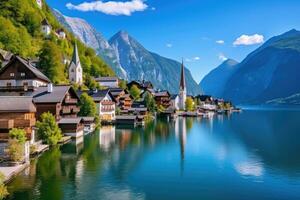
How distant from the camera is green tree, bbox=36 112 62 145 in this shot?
5100cm

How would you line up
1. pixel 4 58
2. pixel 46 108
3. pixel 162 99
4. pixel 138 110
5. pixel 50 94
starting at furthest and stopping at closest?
pixel 162 99 → pixel 138 110 → pixel 4 58 → pixel 50 94 → pixel 46 108

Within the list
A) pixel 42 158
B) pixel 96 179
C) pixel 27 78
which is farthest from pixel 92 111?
pixel 96 179

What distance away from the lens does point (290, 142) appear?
2657 inches

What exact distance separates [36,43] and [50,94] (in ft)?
232

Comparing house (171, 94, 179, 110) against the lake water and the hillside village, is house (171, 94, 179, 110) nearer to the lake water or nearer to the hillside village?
the hillside village

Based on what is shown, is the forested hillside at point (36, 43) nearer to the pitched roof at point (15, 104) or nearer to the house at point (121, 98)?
the house at point (121, 98)

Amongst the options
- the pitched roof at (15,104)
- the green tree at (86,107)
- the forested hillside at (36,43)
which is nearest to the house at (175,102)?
the forested hillside at (36,43)

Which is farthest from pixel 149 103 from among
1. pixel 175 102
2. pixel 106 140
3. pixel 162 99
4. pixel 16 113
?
pixel 16 113

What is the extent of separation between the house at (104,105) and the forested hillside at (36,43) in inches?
463

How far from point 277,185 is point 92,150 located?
2642cm

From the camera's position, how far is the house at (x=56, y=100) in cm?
5906

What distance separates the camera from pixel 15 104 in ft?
138

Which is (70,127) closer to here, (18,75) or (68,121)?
(68,121)

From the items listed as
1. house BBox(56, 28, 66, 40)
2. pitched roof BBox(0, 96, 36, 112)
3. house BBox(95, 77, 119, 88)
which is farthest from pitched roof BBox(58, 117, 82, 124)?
house BBox(56, 28, 66, 40)
